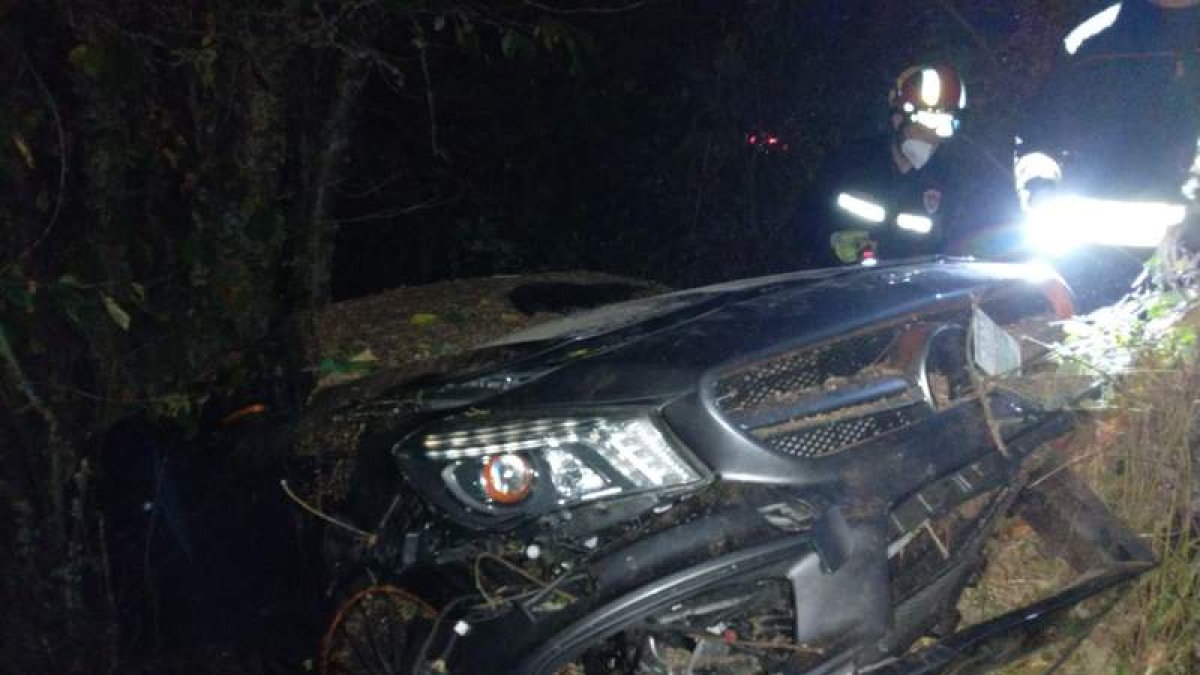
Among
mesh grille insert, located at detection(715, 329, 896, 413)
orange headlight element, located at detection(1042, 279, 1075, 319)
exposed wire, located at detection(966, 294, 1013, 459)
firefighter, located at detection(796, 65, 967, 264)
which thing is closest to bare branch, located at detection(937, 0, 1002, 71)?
firefighter, located at detection(796, 65, 967, 264)

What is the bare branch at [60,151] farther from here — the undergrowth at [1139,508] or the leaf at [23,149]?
the undergrowth at [1139,508]

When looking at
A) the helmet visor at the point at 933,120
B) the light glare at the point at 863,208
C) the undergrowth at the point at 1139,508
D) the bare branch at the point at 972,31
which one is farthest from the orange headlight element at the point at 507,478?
the bare branch at the point at 972,31

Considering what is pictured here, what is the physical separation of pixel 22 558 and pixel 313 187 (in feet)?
6.92

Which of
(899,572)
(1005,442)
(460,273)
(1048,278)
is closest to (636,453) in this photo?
(899,572)

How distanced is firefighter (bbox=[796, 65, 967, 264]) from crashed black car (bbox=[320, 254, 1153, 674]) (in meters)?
2.31

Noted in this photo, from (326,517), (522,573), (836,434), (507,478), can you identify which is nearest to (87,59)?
(326,517)

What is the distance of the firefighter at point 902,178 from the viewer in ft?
15.8

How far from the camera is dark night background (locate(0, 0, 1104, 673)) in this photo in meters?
3.48

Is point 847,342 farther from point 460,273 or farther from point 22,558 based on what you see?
point 460,273

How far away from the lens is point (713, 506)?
2045mm

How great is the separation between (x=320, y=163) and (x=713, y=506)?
341cm

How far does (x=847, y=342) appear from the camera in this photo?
2.50 meters

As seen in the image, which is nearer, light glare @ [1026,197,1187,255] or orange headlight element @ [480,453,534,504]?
orange headlight element @ [480,453,534,504]

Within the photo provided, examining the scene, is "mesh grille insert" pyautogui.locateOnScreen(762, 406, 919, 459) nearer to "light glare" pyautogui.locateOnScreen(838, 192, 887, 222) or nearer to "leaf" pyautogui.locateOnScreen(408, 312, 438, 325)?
"leaf" pyautogui.locateOnScreen(408, 312, 438, 325)
